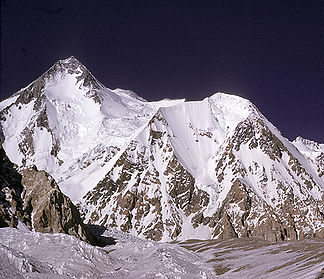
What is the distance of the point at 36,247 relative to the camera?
64688mm

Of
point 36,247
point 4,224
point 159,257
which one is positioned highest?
point 4,224

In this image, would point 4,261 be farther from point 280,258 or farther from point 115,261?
point 280,258

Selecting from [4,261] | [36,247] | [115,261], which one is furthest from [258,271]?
[4,261]

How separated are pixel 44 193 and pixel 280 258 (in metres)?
60.1

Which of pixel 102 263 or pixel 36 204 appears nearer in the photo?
pixel 102 263

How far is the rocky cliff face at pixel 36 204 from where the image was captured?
95.0 meters

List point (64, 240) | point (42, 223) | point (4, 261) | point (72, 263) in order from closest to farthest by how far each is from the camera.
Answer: point (4, 261), point (72, 263), point (64, 240), point (42, 223)

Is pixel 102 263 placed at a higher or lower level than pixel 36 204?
lower

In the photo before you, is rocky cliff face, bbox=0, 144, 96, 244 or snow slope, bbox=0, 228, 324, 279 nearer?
snow slope, bbox=0, 228, 324, 279

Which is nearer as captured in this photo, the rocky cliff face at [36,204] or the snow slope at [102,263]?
the snow slope at [102,263]

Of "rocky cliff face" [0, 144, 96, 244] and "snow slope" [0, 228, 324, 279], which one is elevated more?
"rocky cliff face" [0, 144, 96, 244]

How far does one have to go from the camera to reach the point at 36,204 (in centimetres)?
10181

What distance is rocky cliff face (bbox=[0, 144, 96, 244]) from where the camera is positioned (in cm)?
9500

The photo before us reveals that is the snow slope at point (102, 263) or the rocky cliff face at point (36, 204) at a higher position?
the rocky cliff face at point (36, 204)
